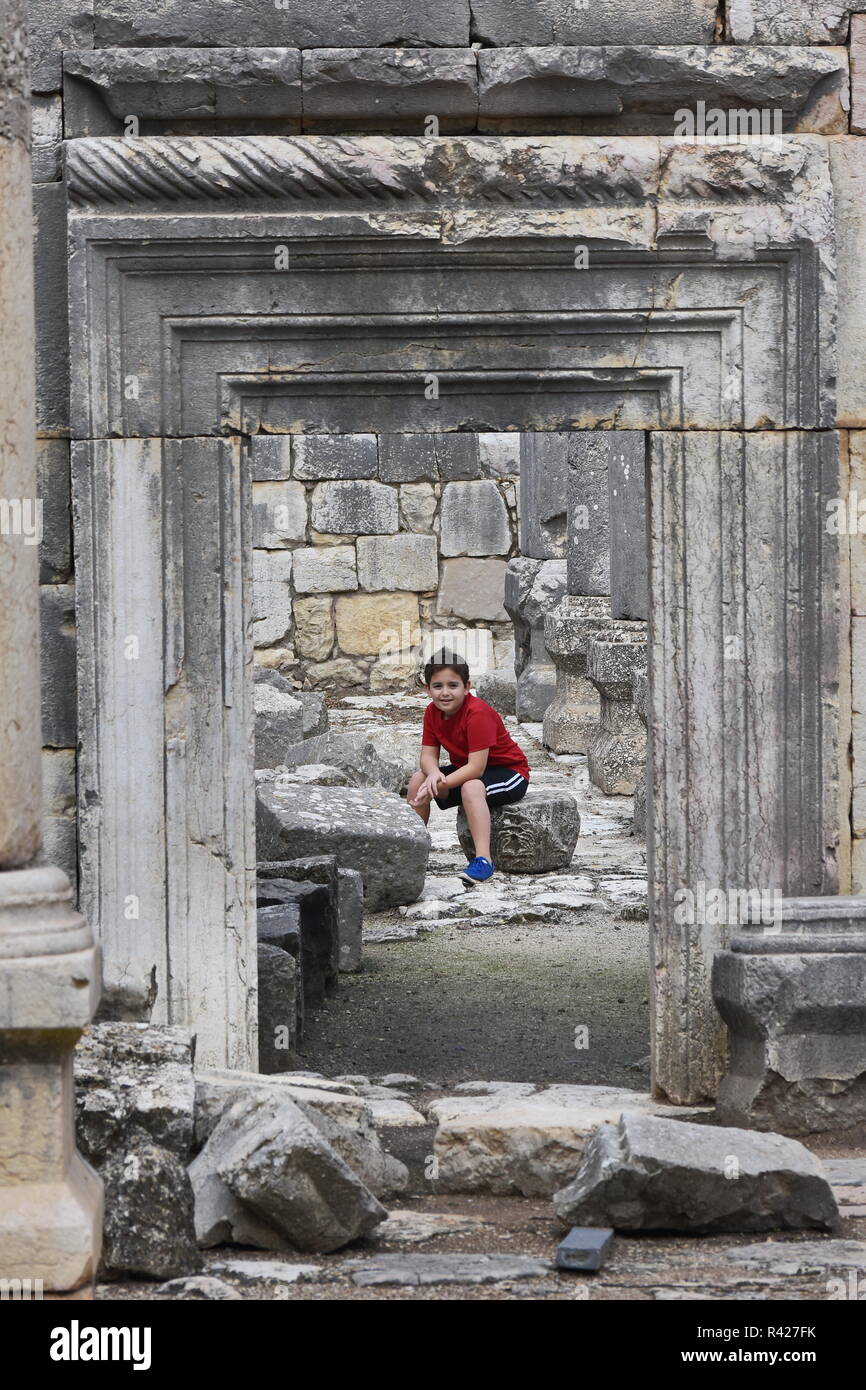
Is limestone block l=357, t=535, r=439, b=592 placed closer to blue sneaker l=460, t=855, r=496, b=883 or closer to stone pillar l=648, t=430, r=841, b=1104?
blue sneaker l=460, t=855, r=496, b=883

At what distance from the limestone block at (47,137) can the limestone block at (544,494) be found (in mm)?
10647

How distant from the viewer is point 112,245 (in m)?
5.38

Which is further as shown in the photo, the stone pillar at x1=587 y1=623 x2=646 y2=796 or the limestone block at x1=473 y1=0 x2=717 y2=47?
the stone pillar at x1=587 y1=623 x2=646 y2=796

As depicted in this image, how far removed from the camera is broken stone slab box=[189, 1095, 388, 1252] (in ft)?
14.0

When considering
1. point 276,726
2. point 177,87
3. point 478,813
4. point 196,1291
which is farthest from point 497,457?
point 196,1291

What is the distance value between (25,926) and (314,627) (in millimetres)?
14671

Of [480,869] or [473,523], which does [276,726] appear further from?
[473,523]

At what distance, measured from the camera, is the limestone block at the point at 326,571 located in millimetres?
18359

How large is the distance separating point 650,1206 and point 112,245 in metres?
3.27

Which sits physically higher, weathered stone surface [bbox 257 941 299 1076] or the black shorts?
the black shorts

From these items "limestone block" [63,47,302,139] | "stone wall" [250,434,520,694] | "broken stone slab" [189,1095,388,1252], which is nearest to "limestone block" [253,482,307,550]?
"stone wall" [250,434,520,694]

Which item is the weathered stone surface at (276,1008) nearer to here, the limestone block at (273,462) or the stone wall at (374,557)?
the stone wall at (374,557)

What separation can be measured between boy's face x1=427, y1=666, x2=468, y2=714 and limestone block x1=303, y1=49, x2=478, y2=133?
4.11 metres

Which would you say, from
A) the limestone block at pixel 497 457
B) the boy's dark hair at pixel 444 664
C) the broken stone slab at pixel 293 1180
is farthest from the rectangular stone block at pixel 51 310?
the limestone block at pixel 497 457
